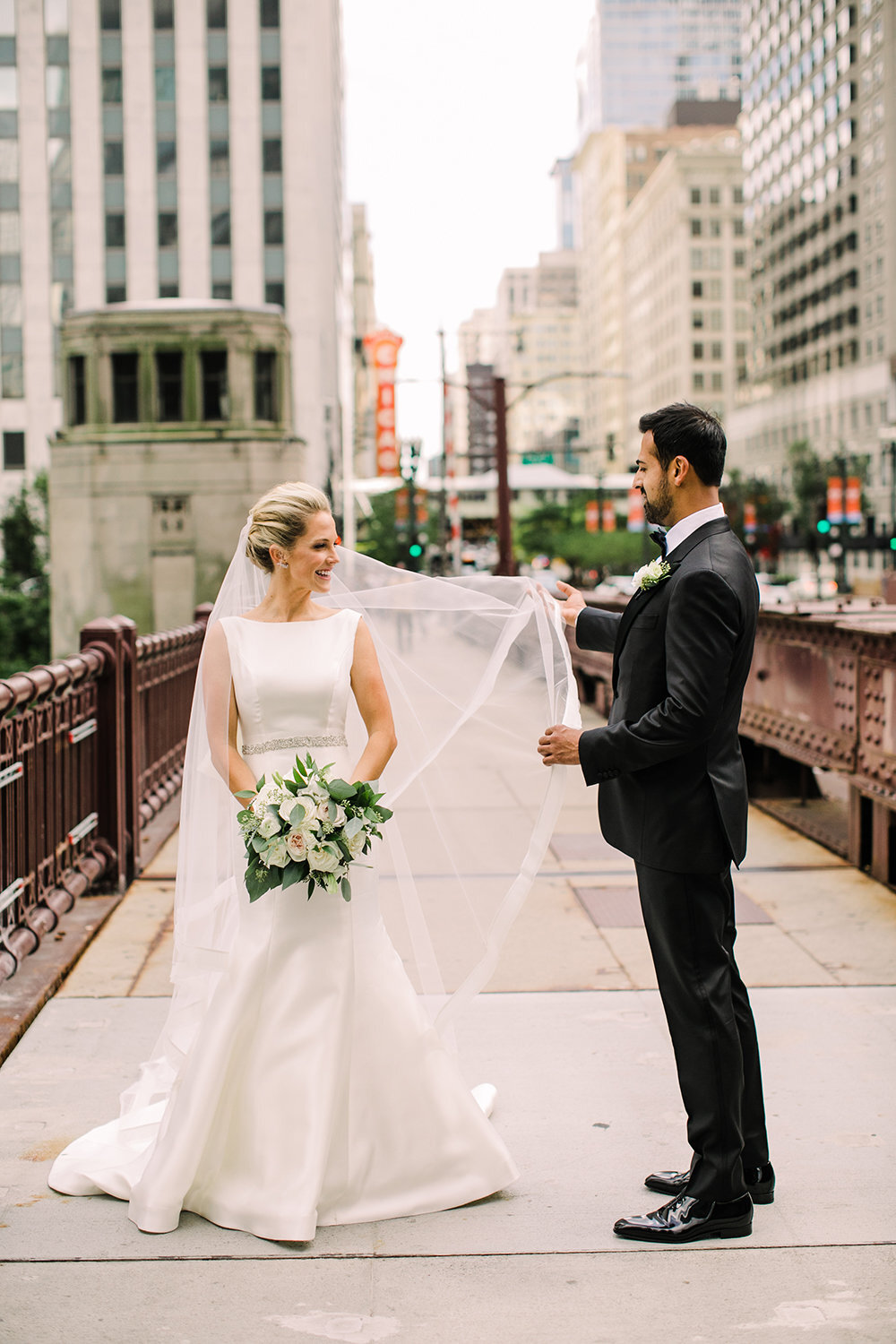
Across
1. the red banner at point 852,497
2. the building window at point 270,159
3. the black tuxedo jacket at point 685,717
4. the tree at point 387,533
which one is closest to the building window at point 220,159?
the building window at point 270,159

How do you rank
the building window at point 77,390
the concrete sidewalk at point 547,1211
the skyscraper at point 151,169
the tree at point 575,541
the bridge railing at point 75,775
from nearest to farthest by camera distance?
the concrete sidewalk at point 547,1211 < the bridge railing at point 75,775 < the building window at point 77,390 < the skyscraper at point 151,169 < the tree at point 575,541

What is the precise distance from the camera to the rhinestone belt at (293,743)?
4.02m

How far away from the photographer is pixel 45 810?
21.8 ft

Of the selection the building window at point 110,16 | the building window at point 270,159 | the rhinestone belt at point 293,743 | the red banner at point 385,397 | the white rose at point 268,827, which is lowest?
the white rose at point 268,827

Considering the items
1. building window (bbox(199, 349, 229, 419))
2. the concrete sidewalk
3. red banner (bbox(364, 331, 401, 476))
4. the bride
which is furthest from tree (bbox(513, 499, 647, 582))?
the bride

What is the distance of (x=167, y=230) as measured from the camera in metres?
75.4

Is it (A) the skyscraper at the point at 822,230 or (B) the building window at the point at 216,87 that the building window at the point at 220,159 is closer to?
(B) the building window at the point at 216,87

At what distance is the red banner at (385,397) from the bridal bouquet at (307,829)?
64872 millimetres

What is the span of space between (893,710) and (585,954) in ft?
7.81

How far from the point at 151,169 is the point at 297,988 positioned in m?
79.0

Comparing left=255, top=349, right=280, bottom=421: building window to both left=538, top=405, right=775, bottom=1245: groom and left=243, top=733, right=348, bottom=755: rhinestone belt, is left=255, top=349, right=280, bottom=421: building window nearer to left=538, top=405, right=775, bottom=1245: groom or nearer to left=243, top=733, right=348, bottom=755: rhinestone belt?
left=243, top=733, right=348, bottom=755: rhinestone belt

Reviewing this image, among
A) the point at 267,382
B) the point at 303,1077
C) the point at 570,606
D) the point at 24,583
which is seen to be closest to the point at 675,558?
the point at 570,606

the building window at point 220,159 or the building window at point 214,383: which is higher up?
the building window at point 220,159

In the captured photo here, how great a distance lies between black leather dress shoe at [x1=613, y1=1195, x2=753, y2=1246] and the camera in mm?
3650
